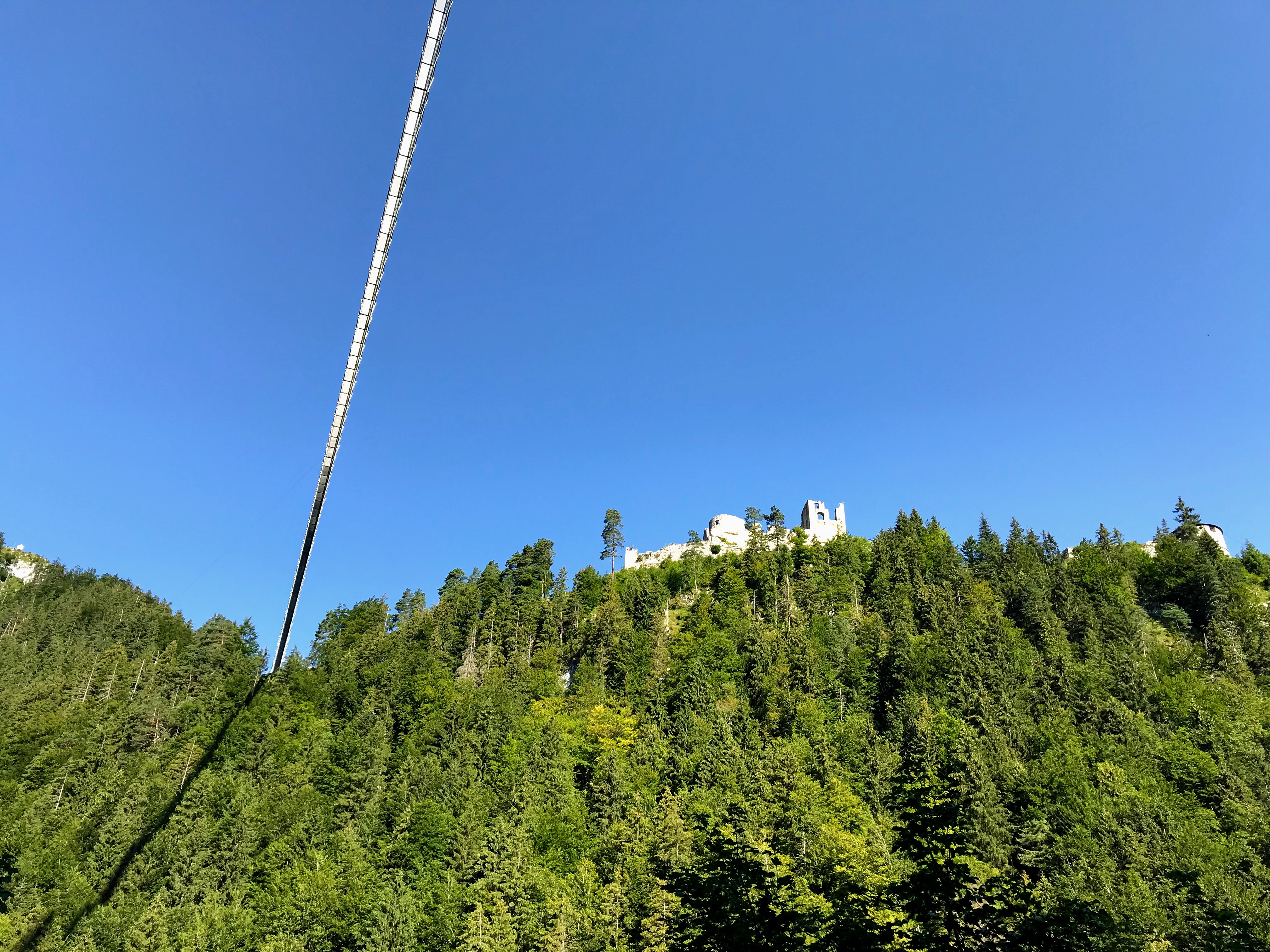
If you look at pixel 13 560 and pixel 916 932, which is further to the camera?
pixel 13 560

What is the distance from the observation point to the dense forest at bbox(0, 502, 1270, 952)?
28.2 m

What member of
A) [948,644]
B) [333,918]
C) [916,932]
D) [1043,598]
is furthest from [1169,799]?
[333,918]

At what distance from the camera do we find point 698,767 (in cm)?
5659

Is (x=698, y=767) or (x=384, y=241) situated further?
(x=698, y=767)

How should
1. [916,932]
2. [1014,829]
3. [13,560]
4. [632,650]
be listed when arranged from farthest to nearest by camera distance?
[13,560], [632,650], [1014,829], [916,932]

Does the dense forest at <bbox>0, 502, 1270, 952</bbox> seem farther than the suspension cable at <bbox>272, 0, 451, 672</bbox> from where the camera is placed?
Yes

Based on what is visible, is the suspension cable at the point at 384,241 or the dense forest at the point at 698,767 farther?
the dense forest at the point at 698,767

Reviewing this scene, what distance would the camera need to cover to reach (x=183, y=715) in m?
72.1

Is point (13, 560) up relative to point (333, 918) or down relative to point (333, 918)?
up

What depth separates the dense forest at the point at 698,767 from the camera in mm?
28234

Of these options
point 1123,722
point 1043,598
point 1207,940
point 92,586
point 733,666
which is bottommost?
point 1207,940

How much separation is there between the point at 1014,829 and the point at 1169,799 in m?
16.8

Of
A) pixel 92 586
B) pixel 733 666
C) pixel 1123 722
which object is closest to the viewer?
pixel 1123 722

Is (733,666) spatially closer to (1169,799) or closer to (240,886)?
(1169,799)
